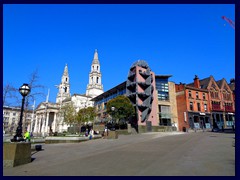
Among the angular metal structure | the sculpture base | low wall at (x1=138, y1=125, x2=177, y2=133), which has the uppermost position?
the angular metal structure

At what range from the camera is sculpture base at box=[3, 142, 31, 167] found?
7.18 metres

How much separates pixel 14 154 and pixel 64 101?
334 feet

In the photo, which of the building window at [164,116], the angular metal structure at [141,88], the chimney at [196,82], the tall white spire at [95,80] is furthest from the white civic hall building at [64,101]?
the chimney at [196,82]

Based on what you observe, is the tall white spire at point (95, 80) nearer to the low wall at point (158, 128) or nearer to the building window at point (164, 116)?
the building window at point (164, 116)

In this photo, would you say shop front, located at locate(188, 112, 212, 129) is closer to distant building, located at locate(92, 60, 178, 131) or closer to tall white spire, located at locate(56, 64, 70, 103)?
distant building, located at locate(92, 60, 178, 131)

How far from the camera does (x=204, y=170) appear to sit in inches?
225

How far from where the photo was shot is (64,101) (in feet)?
344

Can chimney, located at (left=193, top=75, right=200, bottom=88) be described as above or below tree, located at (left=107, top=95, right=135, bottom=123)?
above

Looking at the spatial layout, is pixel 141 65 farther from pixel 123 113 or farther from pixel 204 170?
pixel 204 170

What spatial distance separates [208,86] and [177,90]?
35.2 ft

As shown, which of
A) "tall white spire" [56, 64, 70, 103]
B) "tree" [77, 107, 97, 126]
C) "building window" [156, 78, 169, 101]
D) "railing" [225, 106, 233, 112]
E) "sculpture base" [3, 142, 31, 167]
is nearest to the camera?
"sculpture base" [3, 142, 31, 167]

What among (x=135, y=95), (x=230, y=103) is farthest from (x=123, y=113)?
(x=230, y=103)

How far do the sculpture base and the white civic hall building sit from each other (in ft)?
254

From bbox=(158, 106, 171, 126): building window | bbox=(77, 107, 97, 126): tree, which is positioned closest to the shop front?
bbox=(158, 106, 171, 126): building window
